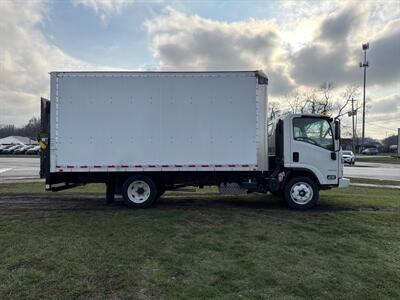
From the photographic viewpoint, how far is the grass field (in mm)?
4762

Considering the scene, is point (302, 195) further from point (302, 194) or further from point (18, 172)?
point (18, 172)

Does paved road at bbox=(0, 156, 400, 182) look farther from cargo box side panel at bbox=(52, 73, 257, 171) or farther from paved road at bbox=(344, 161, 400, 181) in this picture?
cargo box side panel at bbox=(52, 73, 257, 171)

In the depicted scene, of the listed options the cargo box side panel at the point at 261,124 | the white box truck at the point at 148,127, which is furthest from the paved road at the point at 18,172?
A: the cargo box side panel at the point at 261,124

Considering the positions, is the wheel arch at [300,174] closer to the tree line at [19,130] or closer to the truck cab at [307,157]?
Result: the truck cab at [307,157]

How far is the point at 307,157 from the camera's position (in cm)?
1034

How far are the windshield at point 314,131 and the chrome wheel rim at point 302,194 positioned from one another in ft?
4.01

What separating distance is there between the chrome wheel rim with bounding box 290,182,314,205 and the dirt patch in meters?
0.34

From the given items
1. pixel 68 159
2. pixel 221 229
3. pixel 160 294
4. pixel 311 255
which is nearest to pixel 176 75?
pixel 68 159

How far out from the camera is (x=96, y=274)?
16.9ft

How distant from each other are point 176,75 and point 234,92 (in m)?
1.55

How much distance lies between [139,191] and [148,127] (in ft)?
5.66

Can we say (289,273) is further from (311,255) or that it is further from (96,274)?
(96,274)

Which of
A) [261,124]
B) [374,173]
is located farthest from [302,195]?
[374,173]

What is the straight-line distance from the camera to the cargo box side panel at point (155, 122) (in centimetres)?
980
